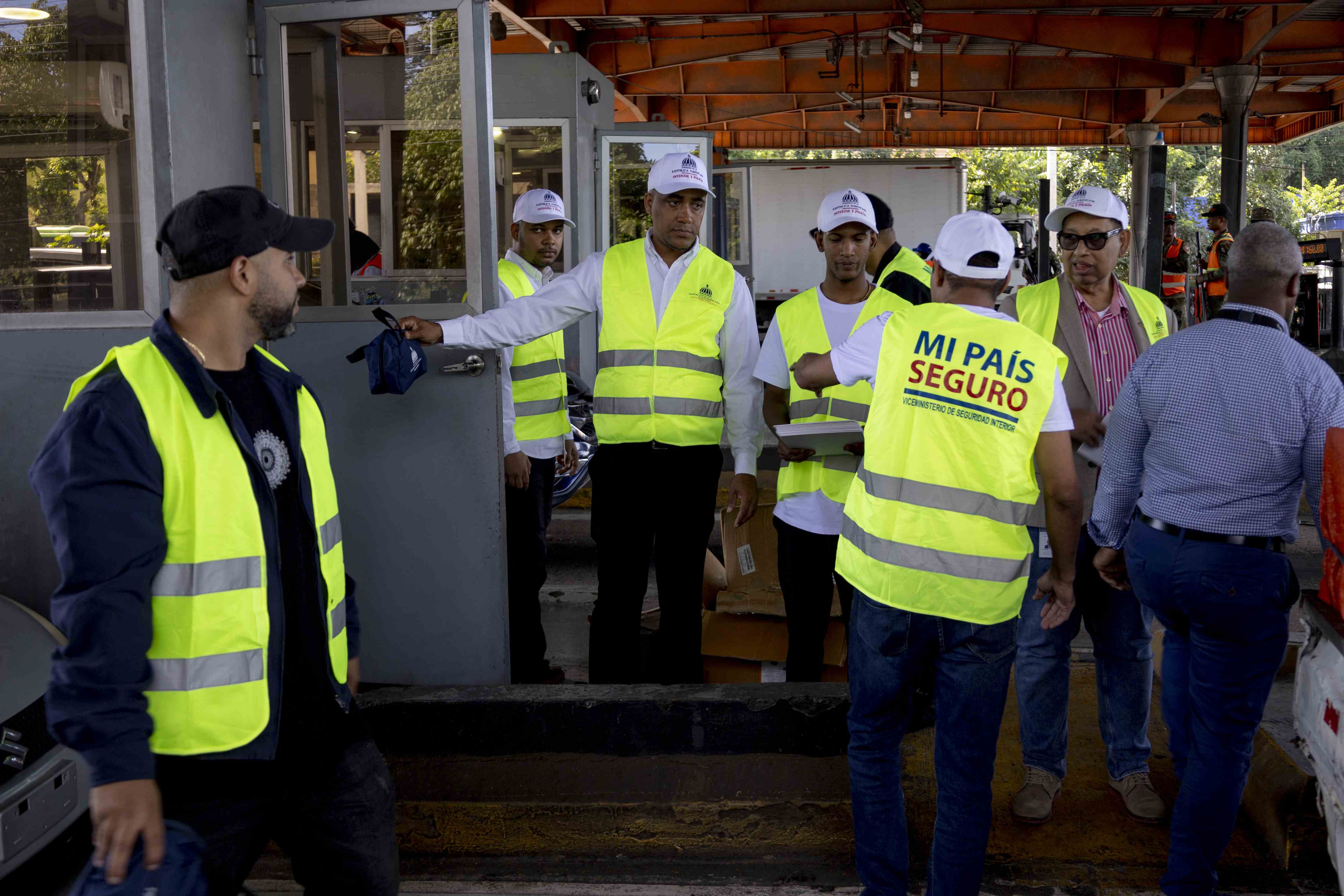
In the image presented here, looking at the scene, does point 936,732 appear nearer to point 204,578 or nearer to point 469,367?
point 204,578

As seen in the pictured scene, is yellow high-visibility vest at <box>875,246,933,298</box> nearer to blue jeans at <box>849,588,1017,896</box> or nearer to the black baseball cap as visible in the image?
blue jeans at <box>849,588,1017,896</box>

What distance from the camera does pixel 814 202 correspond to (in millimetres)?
21578

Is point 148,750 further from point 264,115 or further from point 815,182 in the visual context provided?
point 815,182

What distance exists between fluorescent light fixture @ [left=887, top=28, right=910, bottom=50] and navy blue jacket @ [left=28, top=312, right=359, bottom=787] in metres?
15.0

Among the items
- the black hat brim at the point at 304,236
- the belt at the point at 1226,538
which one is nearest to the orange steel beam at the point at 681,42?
the belt at the point at 1226,538

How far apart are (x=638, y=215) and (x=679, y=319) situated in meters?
8.07

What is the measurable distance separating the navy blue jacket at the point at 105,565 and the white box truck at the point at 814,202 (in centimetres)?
1892

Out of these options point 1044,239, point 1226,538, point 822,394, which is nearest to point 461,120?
point 822,394

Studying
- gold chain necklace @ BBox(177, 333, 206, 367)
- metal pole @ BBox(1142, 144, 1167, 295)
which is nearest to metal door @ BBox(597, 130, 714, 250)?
gold chain necklace @ BBox(177, 333, 206, 367)

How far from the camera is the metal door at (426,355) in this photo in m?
4.20

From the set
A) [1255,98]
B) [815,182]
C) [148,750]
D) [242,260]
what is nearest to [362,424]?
[242,260]

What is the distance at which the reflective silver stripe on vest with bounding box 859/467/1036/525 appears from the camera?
2.94 metres

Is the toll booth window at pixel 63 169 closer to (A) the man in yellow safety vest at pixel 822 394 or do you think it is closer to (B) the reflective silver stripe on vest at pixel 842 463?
(A) the man in yellow safety vest at pixel 822 394

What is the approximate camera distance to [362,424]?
14.2 ft
